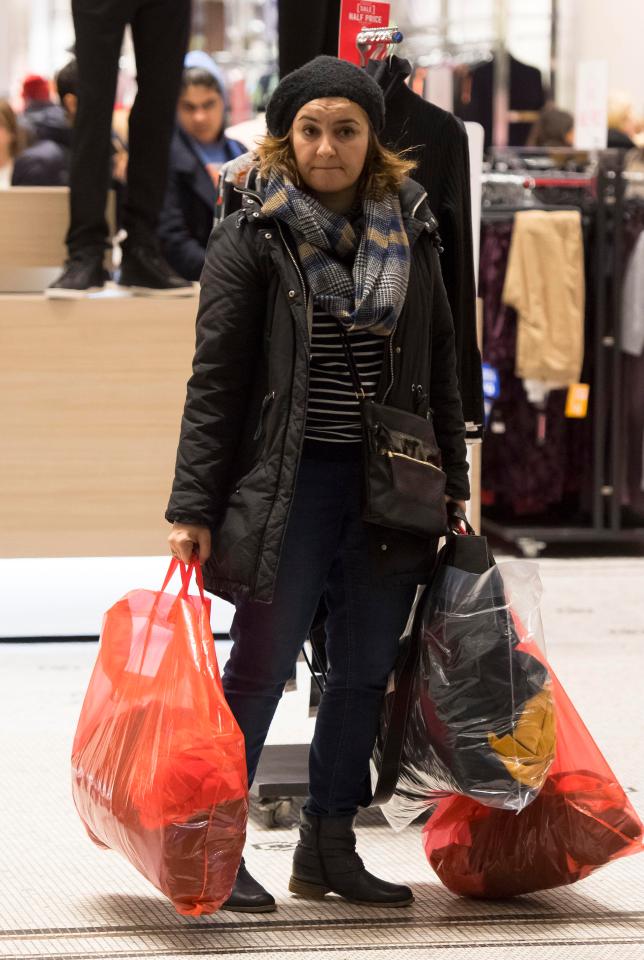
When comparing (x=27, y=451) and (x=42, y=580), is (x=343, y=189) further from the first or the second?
(x=42, y=580)

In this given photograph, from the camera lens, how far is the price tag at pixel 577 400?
5545 mm

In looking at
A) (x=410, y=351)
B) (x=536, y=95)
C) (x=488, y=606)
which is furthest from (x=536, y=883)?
(x=536, y=95)

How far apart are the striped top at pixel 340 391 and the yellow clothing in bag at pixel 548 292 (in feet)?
10.6

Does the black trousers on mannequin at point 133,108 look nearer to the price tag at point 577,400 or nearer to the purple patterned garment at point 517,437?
the purple patterned garment at point 517,437

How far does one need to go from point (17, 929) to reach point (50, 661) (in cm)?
180

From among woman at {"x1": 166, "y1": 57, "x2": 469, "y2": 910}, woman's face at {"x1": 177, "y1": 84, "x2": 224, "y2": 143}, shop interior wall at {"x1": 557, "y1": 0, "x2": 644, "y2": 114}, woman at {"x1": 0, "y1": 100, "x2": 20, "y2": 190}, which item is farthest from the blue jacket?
shop interior wall at {"x1": 557, "y1": 0, "x2": 644, "y2": 114}

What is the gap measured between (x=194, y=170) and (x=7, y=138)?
100cm

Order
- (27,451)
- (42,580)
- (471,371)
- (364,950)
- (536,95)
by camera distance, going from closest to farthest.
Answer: (364,950) → (471,371) → (27,451) → (42,580) → (536,95)

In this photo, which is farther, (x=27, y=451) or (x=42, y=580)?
(x=42, y=580)

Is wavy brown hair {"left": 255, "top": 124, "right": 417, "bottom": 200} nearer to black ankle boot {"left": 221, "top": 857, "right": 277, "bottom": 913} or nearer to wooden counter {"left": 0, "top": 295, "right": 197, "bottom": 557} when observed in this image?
black ankle boot {"left": 221, "top": 857, "right": 277, "bottom": 913}

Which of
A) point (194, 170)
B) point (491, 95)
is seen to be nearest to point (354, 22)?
point (194, 170)

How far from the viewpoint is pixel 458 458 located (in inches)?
96.7

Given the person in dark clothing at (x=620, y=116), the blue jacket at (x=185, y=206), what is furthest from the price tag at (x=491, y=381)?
the person in dark clothing at (x=620, y=116)

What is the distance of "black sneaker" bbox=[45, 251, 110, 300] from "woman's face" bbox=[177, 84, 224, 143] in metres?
1.36
